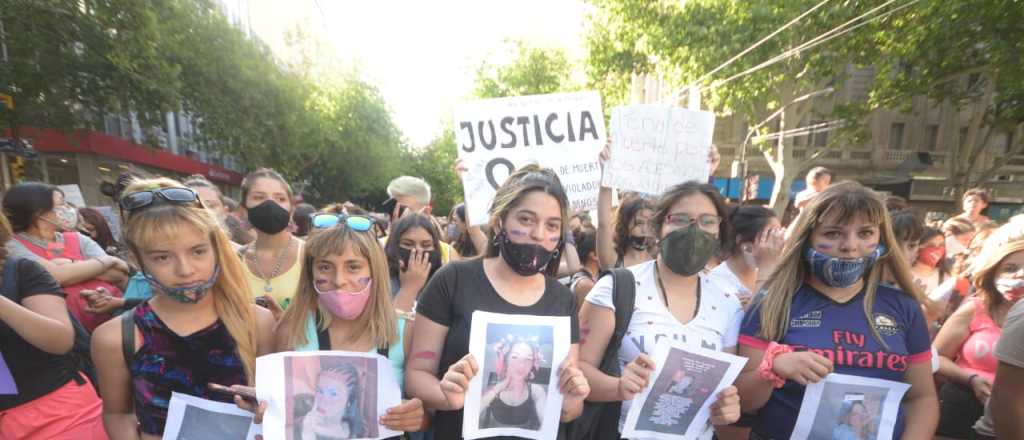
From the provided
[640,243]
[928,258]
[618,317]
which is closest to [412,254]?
[618,317]

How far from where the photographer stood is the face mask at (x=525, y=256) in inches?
72.9

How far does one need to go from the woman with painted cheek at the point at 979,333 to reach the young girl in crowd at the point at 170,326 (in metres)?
3.35

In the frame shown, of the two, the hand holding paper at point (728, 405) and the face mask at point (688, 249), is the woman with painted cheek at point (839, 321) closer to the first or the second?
the hand holding paper at point (728, 405)

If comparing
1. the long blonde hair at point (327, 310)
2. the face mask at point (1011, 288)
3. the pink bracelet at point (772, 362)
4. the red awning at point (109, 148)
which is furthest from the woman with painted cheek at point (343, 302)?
the red awning at point (109, 148)

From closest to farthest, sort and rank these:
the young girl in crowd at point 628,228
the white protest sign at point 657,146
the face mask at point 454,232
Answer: the young girl in crowd at point 628,228 < the white protest sign at point 657,146 < the face mask at point 454,232

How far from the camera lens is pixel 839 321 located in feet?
5.97

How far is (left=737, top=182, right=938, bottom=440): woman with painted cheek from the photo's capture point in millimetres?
1771

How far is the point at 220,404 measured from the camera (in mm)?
1673

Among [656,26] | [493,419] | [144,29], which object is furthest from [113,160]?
[493,419]

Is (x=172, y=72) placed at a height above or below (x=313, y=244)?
above

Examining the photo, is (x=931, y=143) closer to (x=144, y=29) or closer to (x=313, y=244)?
(x=313, y=244)

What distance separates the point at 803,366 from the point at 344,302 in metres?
1.88

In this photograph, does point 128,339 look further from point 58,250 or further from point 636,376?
point 58,250

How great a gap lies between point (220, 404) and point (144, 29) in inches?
435
